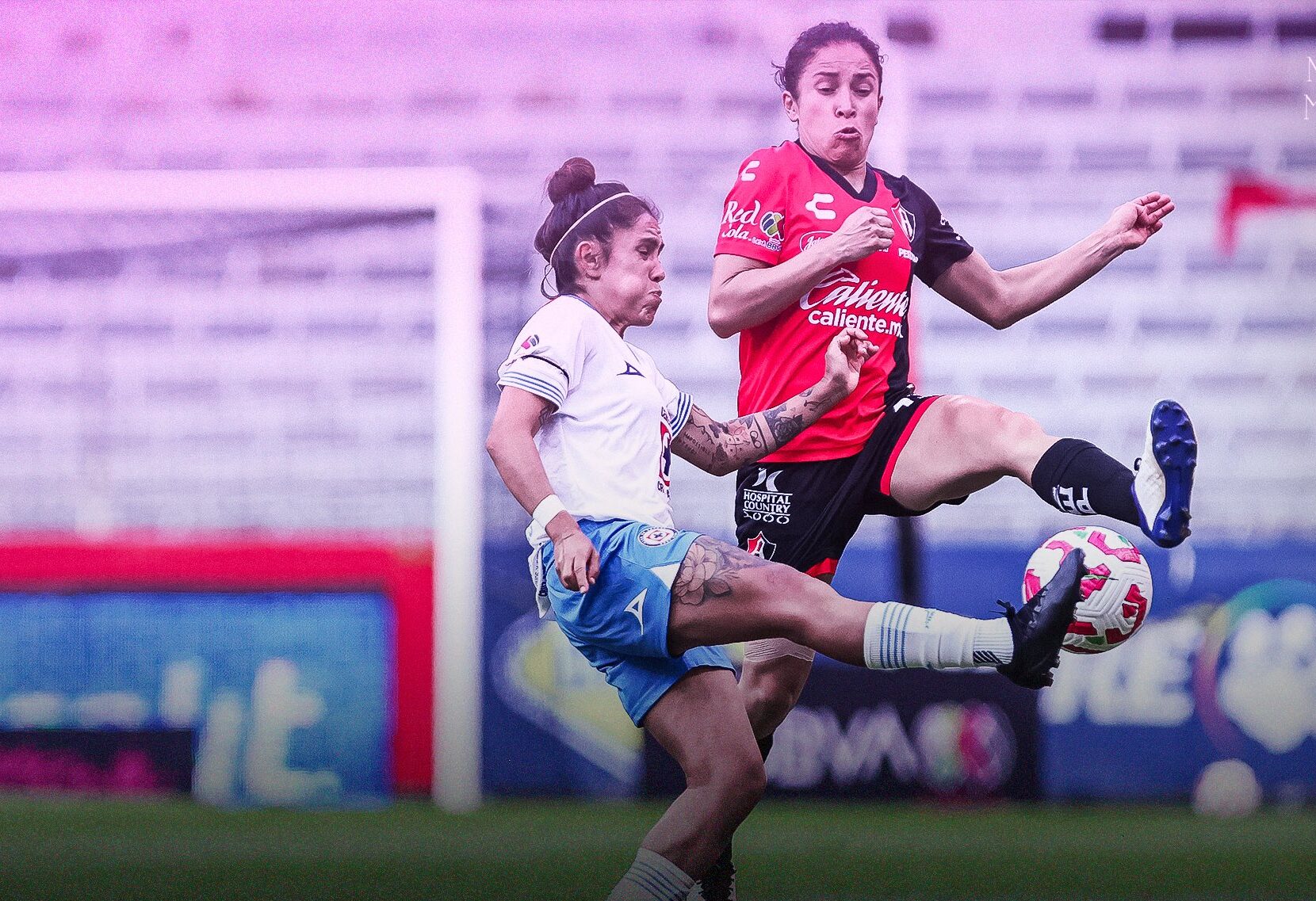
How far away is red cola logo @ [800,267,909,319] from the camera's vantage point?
9.68ft

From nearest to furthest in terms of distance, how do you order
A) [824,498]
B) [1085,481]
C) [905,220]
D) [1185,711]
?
[1085,481]
[824,498]
[905,220]
[1185,711]

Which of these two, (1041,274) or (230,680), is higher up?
(1041,274)

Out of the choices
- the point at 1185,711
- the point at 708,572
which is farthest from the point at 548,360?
the point at 1185,711

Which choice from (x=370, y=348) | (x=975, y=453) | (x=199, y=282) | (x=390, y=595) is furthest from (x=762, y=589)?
(x=199, y=282)

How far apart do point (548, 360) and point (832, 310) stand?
33.1 inches

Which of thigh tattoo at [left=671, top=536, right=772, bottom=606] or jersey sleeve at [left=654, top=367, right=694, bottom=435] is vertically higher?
jersey sleeve at [left=654, top=367, right=694, bottom=435]

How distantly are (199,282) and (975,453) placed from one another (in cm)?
360

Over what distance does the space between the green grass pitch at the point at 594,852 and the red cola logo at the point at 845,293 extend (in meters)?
1.32

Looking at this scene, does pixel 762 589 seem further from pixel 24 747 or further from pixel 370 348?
pixel 24 747

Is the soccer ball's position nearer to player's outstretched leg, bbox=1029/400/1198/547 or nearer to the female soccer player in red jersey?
player's outstretched leg, bbox=1029/400/1198/547

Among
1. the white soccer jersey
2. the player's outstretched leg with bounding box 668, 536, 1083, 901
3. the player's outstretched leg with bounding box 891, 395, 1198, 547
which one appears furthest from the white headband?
the player's outstretched leg with bounding box 891, 395, 1198, 547

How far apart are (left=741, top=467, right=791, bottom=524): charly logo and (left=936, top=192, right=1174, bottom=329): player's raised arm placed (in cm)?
63

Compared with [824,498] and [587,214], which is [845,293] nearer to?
[824,498]

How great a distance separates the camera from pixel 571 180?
8.66ft
